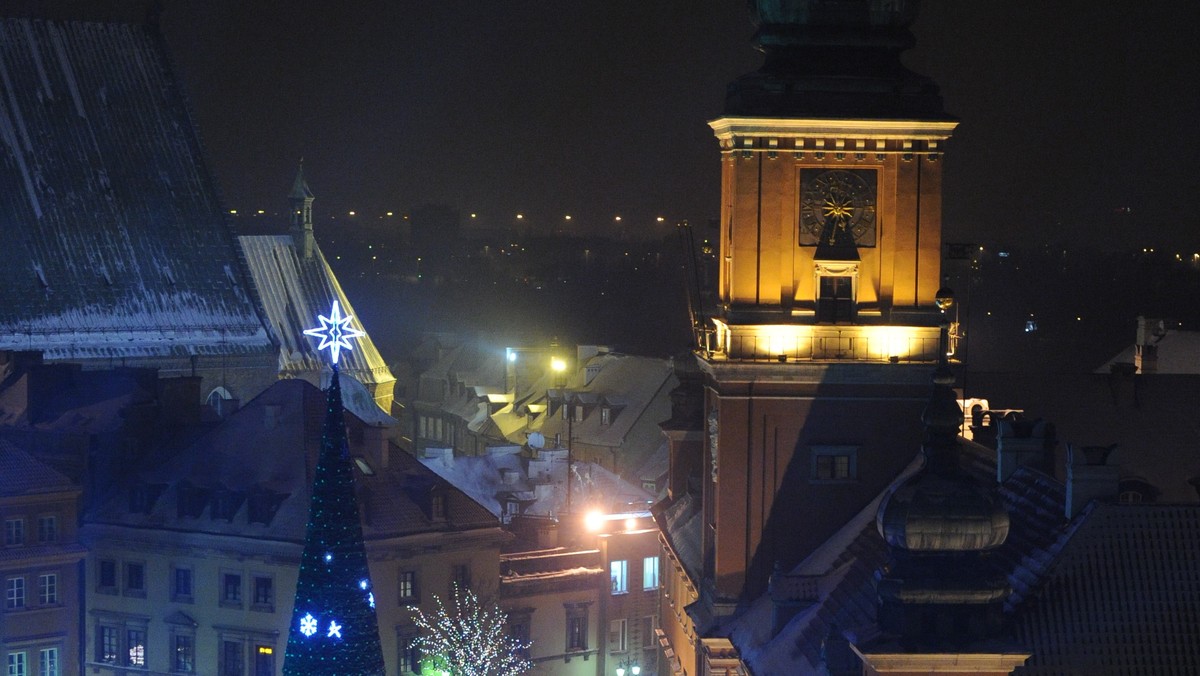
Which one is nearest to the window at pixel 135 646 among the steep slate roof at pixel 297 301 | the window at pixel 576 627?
the window at pixel 576 627

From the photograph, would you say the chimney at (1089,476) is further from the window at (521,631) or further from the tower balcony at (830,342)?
the window at (521,631)

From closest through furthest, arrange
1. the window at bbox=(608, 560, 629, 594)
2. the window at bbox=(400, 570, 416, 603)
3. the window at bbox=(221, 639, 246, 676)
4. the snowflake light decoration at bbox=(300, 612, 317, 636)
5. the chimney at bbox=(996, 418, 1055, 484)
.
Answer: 1. the snowflake light decoration at bbox=(300, 612, 317, 636)
2. the chimney at bbox=(996, 418, 1055, 484)
3. the window at bbox=(221, 639, 246, 676)
4. the window at bbox=(400, 570, 416, 603)
5. the window at bbox=(608, 560, 629, 594)

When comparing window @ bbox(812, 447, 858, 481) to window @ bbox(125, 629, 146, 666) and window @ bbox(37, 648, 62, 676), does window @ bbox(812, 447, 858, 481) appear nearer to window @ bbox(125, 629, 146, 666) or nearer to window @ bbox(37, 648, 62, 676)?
window @ bbox(125, 629, 146, 666)

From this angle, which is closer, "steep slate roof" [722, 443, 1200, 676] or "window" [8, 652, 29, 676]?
"steep slate roof" [722, 443, 1200, 676]

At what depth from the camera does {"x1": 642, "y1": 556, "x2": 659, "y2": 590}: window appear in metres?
51.5

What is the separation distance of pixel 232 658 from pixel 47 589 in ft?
16.1

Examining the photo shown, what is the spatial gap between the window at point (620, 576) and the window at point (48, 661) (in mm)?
14241

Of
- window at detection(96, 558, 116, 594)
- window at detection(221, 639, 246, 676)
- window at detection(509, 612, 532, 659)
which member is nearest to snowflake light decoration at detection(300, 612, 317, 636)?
window at detection(221, 639, 246, 676)

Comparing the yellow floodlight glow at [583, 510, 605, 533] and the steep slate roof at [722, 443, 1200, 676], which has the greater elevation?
the steep slate roof at [722, 443, 1200, 676]

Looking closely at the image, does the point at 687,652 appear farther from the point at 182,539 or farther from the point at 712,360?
the point at 182,539

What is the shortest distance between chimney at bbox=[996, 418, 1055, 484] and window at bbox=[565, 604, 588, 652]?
86.7 feet

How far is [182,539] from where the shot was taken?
4581 centimetres

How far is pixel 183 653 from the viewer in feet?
149

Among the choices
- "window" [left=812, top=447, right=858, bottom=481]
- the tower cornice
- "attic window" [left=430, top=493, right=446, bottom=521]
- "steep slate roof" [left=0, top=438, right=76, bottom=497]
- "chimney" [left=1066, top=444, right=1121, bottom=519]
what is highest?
the tower cornice
